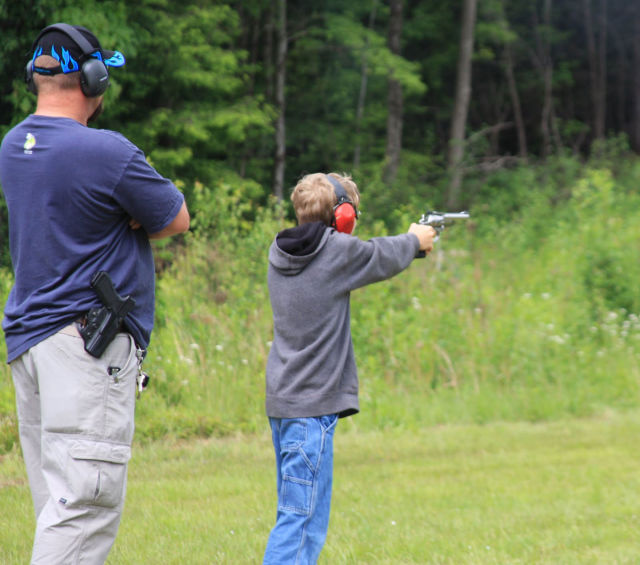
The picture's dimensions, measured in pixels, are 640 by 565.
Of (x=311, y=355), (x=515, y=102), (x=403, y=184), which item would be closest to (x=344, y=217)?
(x=311, y=355)

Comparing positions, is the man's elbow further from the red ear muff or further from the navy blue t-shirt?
the red ear muff

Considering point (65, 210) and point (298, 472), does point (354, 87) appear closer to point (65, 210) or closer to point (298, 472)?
point (298, 472)

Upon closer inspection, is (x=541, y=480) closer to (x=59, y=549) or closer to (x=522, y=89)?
(x=59, y=549)

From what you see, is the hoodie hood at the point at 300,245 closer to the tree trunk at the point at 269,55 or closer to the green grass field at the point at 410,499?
the green grass field at the point at 410,499

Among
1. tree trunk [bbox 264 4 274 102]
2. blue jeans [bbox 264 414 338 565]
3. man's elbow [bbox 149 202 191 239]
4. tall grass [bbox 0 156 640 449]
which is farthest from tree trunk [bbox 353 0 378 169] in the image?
man's elbow [bbox 149 202 191 239]

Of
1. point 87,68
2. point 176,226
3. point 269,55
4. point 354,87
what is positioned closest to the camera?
point 87,68

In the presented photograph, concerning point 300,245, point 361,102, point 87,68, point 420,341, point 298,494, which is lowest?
point 420,341

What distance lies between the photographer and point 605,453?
287 inches

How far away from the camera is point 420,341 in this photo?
896 centimetres

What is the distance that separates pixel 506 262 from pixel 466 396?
3.96 meters

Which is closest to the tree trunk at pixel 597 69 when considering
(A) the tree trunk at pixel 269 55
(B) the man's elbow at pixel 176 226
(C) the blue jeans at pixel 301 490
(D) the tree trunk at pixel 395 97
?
(D) the tree trunk at pixel 395 97

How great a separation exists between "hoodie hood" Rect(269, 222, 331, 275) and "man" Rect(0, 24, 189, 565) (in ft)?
1.91

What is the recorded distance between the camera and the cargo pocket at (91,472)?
297 cm

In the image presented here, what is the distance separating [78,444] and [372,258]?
131 centimetres
